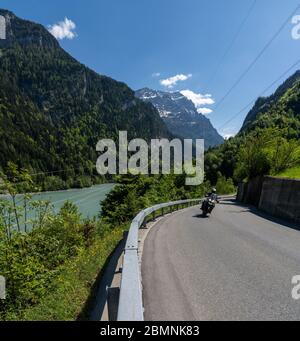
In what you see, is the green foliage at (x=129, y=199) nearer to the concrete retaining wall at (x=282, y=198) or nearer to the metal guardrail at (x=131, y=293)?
the concrete retaining wall at (x=282, y=198)

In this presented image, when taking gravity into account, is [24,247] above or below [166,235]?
below

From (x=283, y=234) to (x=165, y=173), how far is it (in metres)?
56.9

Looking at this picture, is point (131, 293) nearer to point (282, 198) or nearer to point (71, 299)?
point (71, 299)

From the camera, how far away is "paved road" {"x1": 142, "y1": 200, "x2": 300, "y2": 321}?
4645 mm

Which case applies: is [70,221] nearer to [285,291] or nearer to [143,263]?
[143,263]

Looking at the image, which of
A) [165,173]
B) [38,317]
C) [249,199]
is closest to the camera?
[38,317]

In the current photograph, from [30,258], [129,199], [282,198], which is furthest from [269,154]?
[30,258]

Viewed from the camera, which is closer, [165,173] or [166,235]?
[166,235]

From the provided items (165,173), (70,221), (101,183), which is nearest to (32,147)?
(101,183)

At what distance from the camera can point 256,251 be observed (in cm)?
861

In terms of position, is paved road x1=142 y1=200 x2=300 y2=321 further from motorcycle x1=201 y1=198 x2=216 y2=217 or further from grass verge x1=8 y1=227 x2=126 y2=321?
motorcycle x1=201 y1=198 x2=216 y2=217

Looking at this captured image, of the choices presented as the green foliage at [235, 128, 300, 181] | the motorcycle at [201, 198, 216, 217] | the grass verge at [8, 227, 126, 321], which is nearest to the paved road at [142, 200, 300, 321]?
the grass verge at [8, 227, 126, 321]

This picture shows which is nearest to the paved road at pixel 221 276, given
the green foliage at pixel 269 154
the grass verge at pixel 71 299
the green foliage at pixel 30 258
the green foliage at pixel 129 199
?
the grass verge at pixel 71 299
